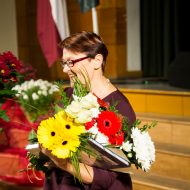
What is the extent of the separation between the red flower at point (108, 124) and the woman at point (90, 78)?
5.6 inches

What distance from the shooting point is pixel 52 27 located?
16.5ft

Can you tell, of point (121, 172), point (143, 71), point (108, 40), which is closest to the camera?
point (121, 172)

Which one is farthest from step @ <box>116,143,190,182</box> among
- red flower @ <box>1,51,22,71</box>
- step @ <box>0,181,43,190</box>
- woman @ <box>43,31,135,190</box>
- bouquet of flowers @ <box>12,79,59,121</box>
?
woman @ <box>43,31,135,190</box>

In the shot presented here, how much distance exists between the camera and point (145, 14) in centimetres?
617

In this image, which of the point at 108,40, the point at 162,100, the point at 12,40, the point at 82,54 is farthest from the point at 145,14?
the point at 82,54

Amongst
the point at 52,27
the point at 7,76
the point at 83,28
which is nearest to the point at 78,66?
the point at 7,76

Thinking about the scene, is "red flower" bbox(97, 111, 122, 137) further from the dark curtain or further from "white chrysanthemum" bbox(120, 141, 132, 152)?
the dark curtain

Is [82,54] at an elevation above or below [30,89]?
above

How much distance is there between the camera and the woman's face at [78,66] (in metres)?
1.43

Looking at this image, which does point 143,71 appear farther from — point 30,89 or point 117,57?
point 30,89

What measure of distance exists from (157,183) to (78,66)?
1797 mm

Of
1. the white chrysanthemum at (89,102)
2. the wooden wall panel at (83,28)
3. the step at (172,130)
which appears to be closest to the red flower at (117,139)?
the white chrysanthemum at (89,102)

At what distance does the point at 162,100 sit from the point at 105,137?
2.72 m

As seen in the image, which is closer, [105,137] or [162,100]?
[105,137]
